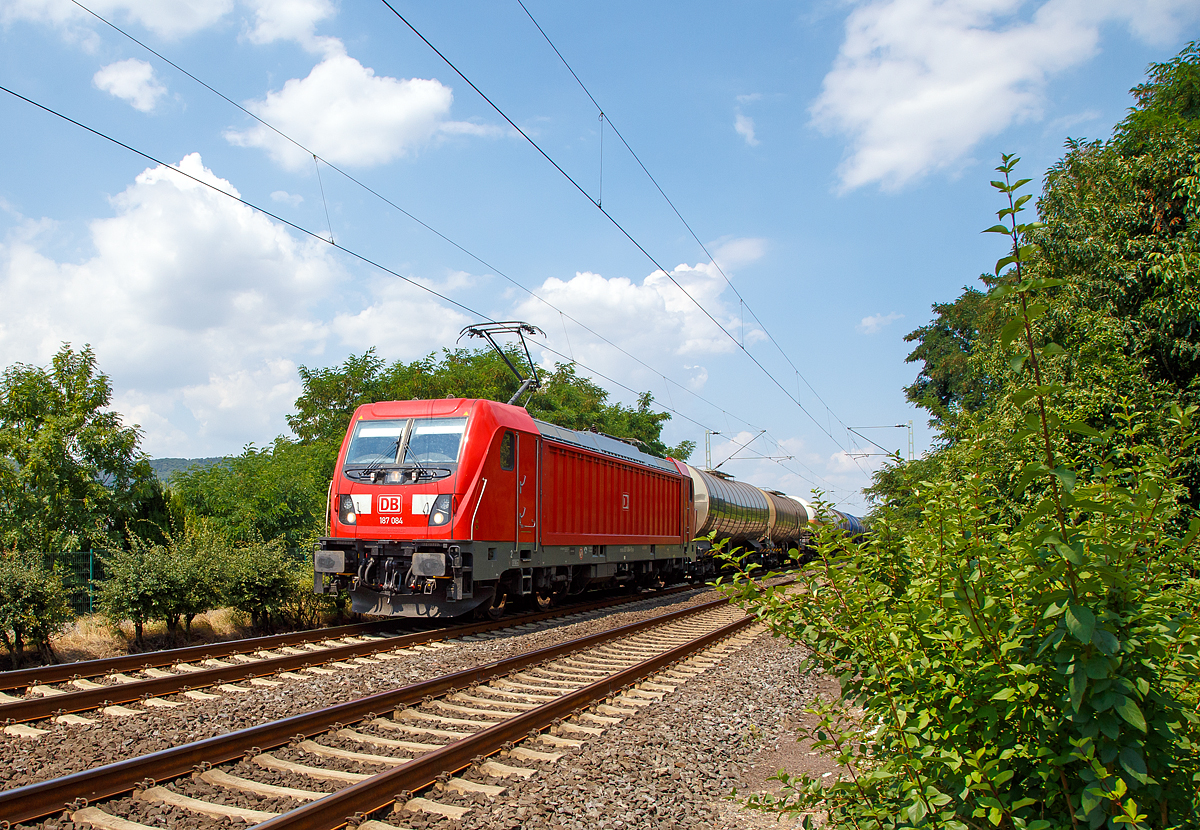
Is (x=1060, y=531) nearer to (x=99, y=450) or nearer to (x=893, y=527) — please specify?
(x=893, y=527)

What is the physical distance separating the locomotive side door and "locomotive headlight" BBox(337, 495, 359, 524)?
8.52 ft

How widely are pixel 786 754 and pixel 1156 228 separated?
30.2 ft

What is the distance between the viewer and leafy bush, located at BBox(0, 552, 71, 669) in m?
8.95

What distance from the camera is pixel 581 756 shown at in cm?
561

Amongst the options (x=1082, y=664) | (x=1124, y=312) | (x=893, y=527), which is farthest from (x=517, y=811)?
(x=1124, y=312)

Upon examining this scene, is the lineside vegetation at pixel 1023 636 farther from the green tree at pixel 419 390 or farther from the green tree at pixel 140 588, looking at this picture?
the green tree at pixel 419 390

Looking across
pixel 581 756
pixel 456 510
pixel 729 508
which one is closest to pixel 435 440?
pixel 456 510

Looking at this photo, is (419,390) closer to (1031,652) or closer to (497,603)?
(497,603)

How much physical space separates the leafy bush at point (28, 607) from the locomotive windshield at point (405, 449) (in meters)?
4.10

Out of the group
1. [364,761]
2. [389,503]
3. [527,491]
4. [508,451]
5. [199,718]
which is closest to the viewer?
[364,761]

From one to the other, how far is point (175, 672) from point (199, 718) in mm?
→ 2221

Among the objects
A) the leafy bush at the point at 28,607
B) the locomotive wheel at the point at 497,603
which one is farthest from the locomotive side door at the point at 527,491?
the leafy bush at the point at 28,607

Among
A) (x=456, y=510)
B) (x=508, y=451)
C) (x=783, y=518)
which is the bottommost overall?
(x=783, y=518)

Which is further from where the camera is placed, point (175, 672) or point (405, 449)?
point (405, 449)
